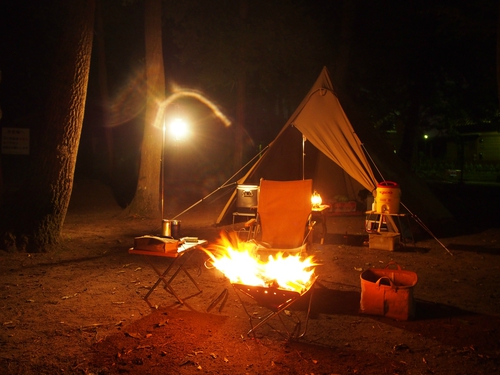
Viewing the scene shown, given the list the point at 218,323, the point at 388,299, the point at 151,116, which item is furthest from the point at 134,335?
the point at 151,116

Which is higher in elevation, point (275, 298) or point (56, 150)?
point (56, 150)

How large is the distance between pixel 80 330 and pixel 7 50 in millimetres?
22523

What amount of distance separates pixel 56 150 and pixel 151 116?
4002 millimetres

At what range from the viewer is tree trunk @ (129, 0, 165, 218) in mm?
11453

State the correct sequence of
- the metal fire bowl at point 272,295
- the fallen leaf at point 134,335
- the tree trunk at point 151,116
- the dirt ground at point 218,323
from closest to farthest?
1. the dirt ground at point 218,323
2. the metal fire bowl at point 272,295
3. the fallen leaf at point 134,335
4. the tree trunk at point 151,116

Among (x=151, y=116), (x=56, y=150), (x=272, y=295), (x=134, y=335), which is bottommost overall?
(x=134, y=335)

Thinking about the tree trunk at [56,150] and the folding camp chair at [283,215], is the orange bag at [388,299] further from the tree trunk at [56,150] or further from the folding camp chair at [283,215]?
the tree trunk at [56,150]

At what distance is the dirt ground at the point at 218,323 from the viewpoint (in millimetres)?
3674

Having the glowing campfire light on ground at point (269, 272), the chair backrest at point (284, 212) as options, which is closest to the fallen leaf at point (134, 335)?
the glowing campfire light on ground at point (269, 272)

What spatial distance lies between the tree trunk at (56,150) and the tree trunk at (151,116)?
338 cm

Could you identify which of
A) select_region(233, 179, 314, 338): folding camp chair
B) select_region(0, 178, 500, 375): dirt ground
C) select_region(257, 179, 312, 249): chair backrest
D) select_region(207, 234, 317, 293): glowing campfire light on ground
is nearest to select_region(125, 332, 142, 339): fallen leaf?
select_region(0, 178, 500, 375): dirt ground

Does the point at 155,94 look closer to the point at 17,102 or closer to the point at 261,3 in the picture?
the point at 261,3

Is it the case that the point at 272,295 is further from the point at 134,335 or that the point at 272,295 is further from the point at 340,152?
the point at 340,152

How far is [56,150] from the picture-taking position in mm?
7730
